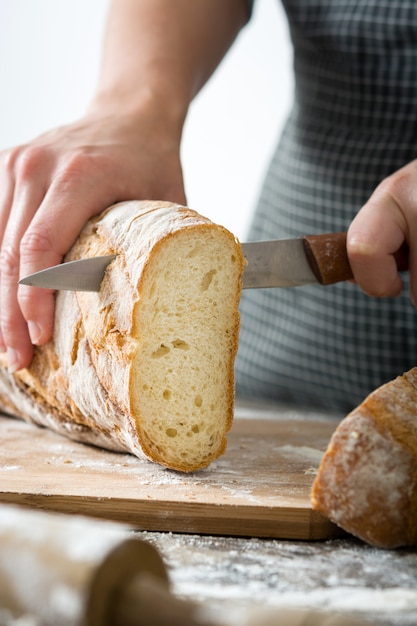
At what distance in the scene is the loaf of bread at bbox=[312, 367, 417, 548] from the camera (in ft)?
4.56

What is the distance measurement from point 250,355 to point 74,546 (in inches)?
91.3

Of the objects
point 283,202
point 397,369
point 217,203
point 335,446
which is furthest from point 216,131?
point 335,446

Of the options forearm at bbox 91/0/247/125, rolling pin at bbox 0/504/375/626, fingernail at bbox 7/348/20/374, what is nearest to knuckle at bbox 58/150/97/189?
forearm at bbox 91/0/247/125

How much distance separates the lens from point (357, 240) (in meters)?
1.96

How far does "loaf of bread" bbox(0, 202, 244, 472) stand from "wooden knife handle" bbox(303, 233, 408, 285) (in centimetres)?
28

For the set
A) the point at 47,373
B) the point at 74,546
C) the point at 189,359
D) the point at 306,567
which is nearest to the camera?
the point at 74,546

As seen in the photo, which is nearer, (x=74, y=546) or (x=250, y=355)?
(x=74, y=546)

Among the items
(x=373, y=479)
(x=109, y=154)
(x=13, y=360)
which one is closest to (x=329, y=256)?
(x=109, y=154)

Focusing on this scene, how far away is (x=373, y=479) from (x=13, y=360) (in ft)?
3.68

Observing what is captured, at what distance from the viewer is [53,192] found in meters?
2.08

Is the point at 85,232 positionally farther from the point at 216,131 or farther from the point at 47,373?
the point at 216,131

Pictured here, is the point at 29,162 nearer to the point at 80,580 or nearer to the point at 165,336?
the point at 165,336

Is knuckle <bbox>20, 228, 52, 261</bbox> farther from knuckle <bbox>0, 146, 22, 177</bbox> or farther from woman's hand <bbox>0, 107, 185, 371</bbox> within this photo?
knuckle <bbox>0, 146, 22, 177</bbox>

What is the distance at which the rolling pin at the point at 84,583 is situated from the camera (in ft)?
3.12
